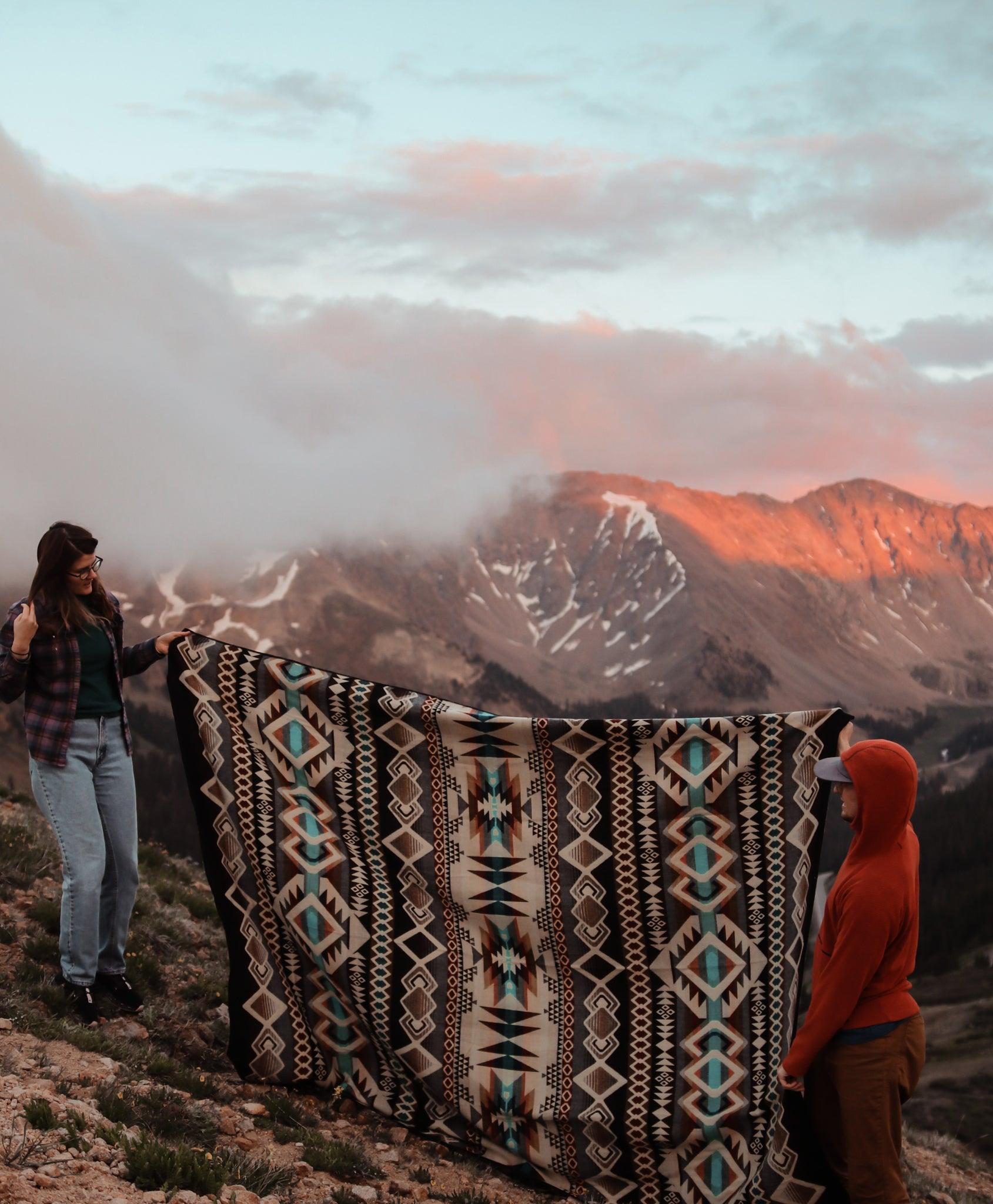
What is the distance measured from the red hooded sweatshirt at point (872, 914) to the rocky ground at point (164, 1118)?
89.3 inches

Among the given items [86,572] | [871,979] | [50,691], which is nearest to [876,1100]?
[871,979]

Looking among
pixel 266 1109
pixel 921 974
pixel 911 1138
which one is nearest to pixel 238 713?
pixel 266 1109

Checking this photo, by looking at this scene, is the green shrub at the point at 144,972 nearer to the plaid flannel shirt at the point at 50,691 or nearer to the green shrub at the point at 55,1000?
the green shrub at the point at 55,1000

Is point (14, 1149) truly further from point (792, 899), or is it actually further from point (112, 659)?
point (792, 899)

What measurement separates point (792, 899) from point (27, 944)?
5157mm

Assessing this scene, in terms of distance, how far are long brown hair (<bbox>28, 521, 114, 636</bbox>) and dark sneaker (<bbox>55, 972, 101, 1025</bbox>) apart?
7.51 ft

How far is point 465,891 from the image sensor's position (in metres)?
6.34

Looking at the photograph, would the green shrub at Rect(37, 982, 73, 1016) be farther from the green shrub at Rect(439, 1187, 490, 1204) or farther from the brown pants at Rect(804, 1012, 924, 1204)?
the brown pants at Rect(804, 1012, 924, 1204)

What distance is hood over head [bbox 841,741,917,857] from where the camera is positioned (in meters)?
4.93

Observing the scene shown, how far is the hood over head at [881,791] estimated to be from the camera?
4934mm

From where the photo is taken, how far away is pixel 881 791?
16.2 ft

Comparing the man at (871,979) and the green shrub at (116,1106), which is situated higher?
the man at (871,979)

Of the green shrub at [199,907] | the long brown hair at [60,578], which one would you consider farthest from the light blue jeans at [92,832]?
the green shrub at [199,907]

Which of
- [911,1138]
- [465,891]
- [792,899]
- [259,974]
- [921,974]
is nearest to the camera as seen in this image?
[792,899]
